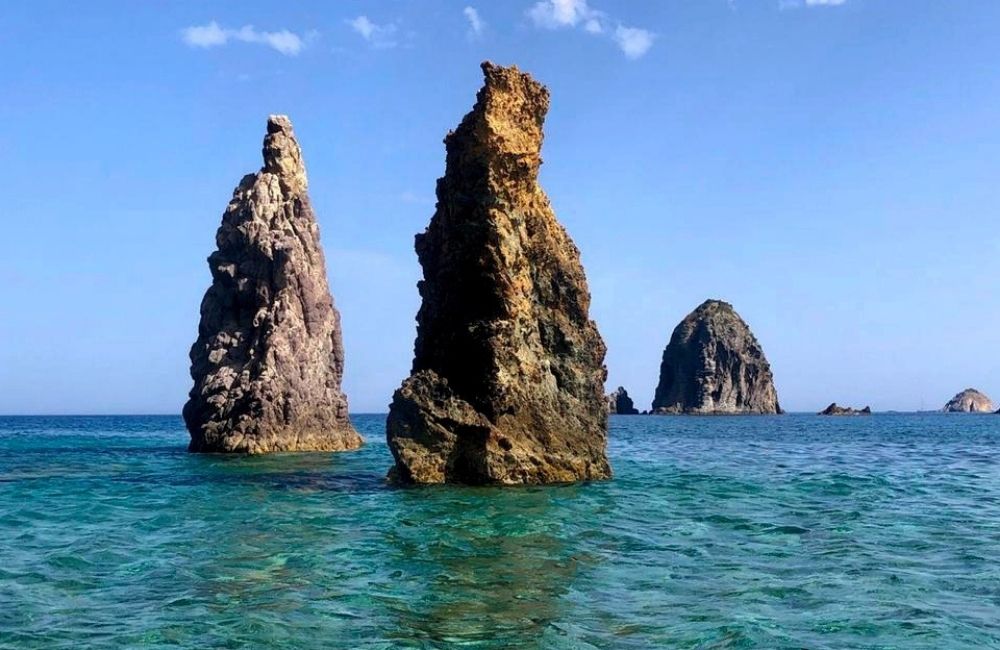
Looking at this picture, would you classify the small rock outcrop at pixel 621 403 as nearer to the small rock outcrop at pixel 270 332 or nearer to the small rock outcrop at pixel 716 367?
the small rock outcrop at pixel 716 367

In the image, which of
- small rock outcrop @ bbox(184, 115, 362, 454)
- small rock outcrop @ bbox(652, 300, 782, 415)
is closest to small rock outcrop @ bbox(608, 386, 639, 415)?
small rock outcrop @ bbox(652, 300, 782, 415)

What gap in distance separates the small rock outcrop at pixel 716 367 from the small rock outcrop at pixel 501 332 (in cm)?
14375

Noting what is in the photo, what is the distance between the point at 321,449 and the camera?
1665 inches

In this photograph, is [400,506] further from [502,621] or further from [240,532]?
[502,621]

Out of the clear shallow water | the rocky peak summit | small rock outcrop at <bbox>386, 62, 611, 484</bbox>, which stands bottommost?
the clear shallow water

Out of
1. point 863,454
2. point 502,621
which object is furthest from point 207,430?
point 502,621

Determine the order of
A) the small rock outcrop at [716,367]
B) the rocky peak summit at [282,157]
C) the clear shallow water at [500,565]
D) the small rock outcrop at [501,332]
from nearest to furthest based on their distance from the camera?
the clear shallow water at [500,565]
the small rock outcrop at [501,332]
the rocky peak summit at [282,157]
the small rock outcrop at [716,367]

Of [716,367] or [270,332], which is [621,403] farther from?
[270,332]

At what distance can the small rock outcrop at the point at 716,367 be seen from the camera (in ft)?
541

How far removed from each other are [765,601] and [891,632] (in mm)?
1610

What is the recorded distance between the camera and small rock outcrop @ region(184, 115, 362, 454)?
1567 inches

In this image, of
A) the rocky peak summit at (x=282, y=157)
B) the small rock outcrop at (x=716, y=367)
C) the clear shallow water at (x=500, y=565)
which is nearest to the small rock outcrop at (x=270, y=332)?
the rocky peak summit at (x=282, y=157)

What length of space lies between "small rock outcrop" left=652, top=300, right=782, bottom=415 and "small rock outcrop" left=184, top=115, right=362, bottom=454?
127841 millimetres

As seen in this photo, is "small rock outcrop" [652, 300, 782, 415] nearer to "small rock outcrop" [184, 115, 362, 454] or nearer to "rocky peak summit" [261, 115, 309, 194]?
"small rock outcrop" [184, 115, 362, 454]
